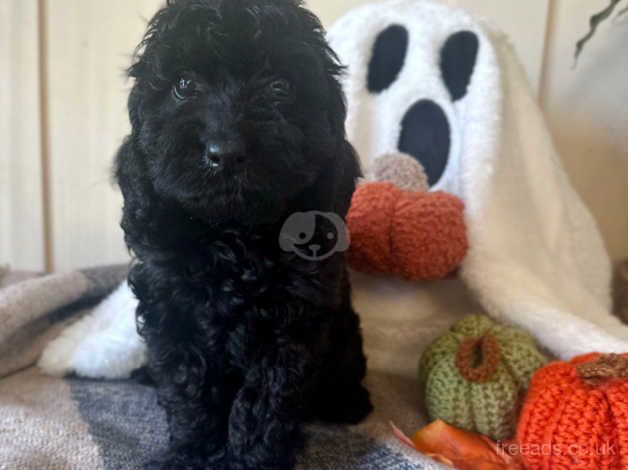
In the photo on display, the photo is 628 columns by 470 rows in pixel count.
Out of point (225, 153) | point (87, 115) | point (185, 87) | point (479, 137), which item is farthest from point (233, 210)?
point (87, 115)

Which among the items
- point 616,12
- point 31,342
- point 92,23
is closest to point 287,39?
point 31,342

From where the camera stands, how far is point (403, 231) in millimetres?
1255

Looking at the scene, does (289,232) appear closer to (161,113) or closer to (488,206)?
(161,113)

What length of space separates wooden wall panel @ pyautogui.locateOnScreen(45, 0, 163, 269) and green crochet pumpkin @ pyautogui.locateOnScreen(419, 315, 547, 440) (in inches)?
45.2

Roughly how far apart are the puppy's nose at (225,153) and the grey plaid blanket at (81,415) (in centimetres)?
53

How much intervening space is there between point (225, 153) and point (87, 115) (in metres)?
1.26

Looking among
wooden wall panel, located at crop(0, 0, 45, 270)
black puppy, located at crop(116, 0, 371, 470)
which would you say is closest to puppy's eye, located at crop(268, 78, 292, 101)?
black puppy, located at crop(116, 0, 371, 470)

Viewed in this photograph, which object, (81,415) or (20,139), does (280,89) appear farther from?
(20,139)

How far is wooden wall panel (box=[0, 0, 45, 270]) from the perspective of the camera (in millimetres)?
1797

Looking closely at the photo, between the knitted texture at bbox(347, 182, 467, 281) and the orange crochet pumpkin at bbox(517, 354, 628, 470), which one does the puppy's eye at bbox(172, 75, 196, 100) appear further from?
the orange crochet pumpkin at bbox(517, 354, 628, 470)

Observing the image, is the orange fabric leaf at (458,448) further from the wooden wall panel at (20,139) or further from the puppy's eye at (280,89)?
the wooden wall panel at (20,139)

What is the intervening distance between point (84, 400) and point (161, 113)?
66 cm

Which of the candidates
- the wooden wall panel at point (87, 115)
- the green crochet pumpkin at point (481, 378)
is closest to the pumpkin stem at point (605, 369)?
the green crochet pumpkin at point (481, 378)

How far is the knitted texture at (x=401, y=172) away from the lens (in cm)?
133
